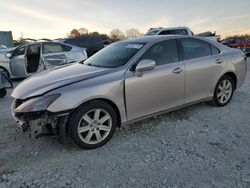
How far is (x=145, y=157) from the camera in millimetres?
3324

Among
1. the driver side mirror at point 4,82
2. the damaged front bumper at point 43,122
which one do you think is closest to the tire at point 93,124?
the damaged front bumper at point 43,122

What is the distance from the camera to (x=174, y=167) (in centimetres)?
308

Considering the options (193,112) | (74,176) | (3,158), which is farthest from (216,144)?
(3,158)

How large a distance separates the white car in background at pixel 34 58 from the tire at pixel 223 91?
528 centimetres

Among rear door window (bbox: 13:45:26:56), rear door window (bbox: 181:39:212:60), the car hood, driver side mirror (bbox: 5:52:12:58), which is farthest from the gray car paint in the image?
rear door window (bbox: 13:45:26:56)

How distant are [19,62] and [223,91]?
22.4 feet

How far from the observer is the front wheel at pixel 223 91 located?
5.04 metres

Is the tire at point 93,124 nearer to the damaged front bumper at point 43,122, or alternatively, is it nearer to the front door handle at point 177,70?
the damaged front bumper at point 43,122

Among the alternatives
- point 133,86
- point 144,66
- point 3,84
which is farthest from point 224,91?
point 3,84

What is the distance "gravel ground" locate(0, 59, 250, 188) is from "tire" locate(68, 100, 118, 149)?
15cm

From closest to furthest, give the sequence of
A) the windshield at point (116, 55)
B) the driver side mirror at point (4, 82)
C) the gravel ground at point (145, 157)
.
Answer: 1. the gravel ground at point (145, 157)
2. the windshield at point (116, 55)
3. the driver side mirror at point (4, 82)

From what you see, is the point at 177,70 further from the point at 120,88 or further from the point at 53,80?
the point at 53,80

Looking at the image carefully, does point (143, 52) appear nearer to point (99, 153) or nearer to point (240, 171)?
point (99, 153)

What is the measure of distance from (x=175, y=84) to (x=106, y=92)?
1285mm
